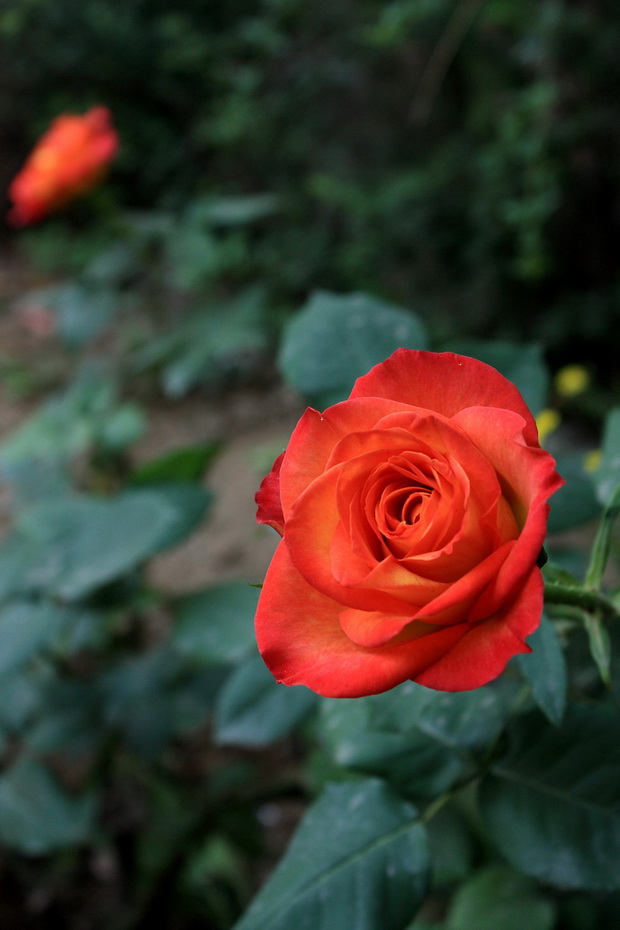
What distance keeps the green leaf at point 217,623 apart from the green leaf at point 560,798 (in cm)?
37

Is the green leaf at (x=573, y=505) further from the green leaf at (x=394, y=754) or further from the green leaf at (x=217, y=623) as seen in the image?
the green leaf at (x=217, y=623)

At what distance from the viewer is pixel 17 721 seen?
109 cm

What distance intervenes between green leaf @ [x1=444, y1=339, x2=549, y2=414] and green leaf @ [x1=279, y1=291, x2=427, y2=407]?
1.9 inches

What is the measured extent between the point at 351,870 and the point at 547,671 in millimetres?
211

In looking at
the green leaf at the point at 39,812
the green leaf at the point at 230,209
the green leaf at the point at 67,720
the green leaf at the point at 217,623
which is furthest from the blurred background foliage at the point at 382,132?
the green leaf at the point at 39,812

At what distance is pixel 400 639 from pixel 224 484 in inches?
88.9

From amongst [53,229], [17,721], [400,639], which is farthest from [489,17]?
[53,229]

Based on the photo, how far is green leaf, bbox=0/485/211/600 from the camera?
90 centimetres

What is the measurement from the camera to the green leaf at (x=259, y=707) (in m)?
0.80

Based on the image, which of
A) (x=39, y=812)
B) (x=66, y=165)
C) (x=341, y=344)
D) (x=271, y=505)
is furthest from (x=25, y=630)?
(x=66, y=165)

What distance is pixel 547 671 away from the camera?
46 centimetres

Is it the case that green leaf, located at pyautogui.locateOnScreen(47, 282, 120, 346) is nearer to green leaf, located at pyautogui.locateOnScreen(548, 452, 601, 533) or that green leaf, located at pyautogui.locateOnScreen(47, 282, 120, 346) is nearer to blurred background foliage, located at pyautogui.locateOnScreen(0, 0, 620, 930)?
blurred background foliage, located at pyautogui.locateOnScreen(0, 0, 620, 930)

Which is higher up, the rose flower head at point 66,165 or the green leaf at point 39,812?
the rose flower head at point 66,165

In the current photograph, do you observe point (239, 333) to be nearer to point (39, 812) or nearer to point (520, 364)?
point (39, 812)
